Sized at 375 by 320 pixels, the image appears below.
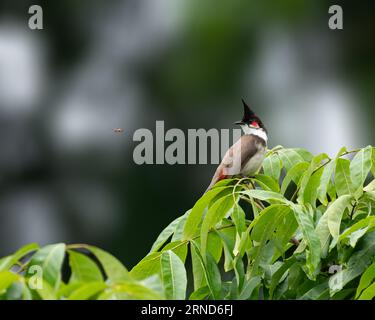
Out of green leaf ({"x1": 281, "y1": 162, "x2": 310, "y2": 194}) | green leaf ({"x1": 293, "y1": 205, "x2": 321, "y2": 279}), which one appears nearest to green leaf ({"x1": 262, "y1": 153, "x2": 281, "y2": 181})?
green leaf ({"x1": 281, "y1": 162, "x2": 310, "y2": 194})

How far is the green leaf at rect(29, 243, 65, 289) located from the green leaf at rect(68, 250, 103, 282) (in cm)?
5

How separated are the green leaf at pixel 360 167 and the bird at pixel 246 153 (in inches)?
42.0

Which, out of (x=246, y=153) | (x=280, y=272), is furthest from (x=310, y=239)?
(x=246, y=153)

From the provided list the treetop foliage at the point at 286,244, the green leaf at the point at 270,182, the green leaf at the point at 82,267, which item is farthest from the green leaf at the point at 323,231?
the green leaf at the point at 82,267

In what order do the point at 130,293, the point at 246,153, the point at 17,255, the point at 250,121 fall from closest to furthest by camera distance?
1. the point at 130,293
2. the point at 17,255
3. the point at 246,153
4. the point at 250,121

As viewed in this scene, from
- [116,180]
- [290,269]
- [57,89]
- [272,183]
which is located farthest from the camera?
[57,89]

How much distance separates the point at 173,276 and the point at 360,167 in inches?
22.8

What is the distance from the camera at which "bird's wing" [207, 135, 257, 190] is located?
3020 mm

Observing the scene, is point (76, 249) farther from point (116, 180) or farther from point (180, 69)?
point (180, 69)

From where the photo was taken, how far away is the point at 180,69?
531cm

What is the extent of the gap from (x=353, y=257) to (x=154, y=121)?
3279 mm

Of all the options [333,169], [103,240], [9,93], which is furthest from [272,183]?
[9,93]

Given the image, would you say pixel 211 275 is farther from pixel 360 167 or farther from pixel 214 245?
pixel 360 167

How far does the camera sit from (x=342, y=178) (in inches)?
71.0
